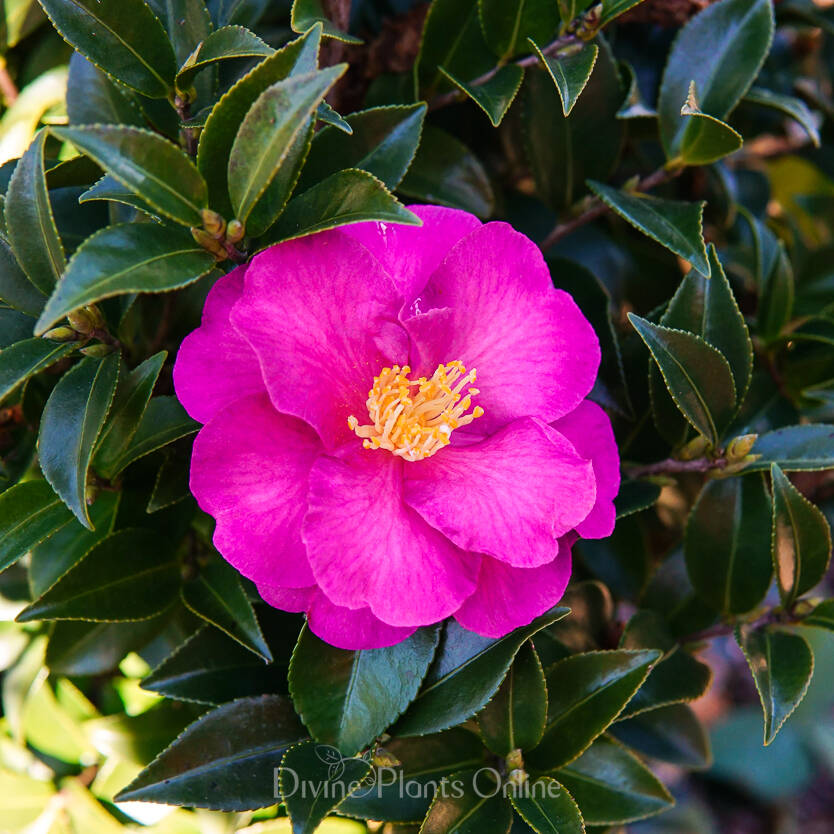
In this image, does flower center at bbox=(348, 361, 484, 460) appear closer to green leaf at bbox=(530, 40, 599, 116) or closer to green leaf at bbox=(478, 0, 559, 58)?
green leaf at bbox=(530, 40, 599, 116)

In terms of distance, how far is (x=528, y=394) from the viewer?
82 cm

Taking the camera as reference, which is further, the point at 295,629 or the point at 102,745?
the point at 102,745

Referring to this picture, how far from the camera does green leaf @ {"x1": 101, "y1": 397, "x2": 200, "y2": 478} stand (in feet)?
2.59

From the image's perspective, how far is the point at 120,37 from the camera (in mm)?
800

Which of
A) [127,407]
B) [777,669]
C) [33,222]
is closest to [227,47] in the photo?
[33,222]

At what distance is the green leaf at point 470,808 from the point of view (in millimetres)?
852

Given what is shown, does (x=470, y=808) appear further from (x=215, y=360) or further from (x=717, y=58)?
(x=717, y=58)

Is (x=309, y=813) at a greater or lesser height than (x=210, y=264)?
lesser

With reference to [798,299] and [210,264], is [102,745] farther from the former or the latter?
[798,299]

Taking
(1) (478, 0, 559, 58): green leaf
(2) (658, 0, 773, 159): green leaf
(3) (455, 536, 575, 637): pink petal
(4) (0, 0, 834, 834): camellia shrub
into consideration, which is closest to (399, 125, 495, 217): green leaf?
(4) (0, 0, 834, 834): camellia shrub

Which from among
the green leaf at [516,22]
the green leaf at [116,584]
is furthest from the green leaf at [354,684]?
the green leaf at [516,22]

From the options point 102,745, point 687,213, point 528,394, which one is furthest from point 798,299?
point 102,745

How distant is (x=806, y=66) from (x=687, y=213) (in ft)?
2.66

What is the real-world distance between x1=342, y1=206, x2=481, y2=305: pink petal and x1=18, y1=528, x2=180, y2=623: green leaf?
Answer: 40cm
